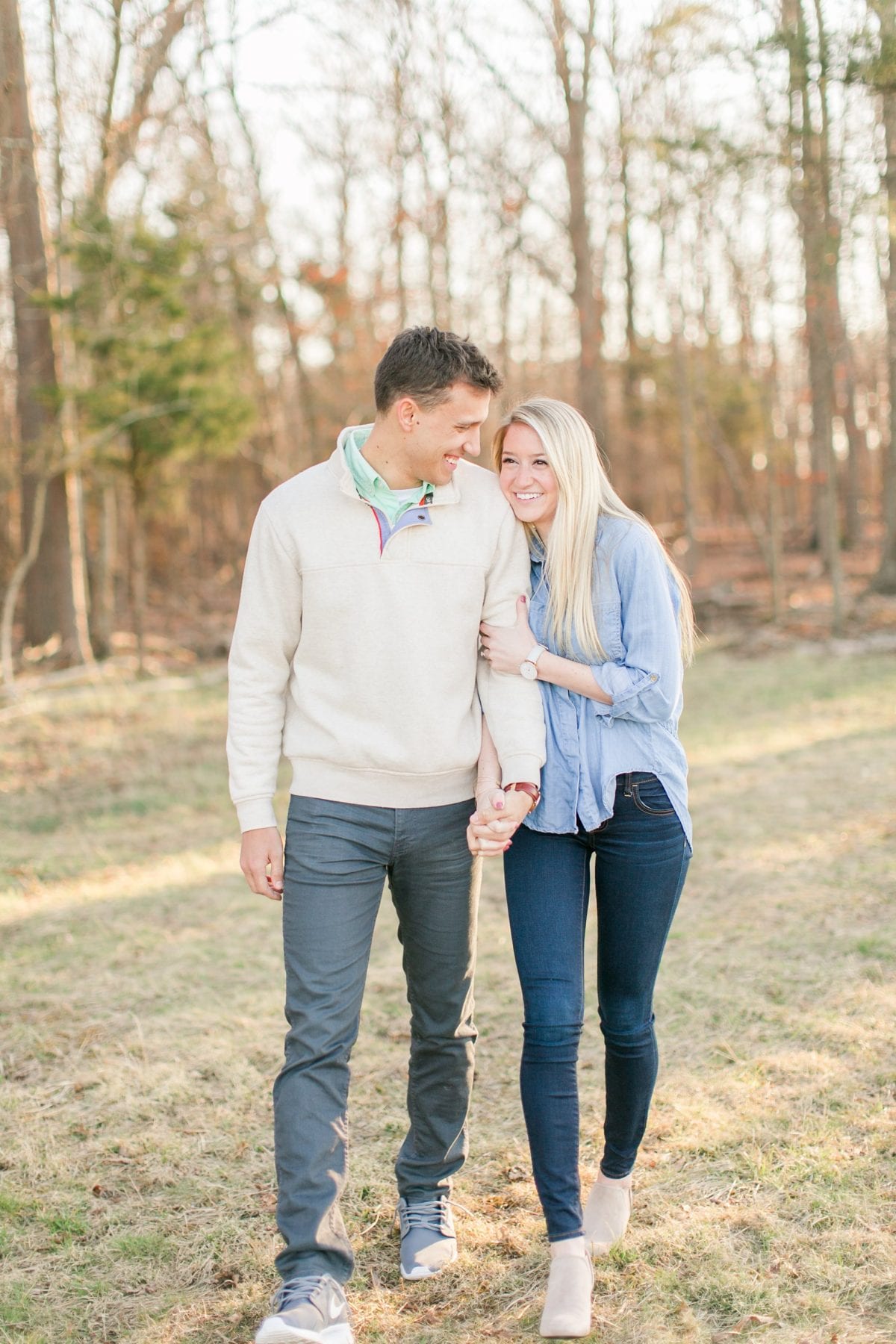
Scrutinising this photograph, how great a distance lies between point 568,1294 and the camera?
231 cm

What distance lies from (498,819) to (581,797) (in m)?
0.18

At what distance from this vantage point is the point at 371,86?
13680 mm

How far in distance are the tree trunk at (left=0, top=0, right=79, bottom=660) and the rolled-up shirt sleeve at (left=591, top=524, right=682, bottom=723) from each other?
32.2 feet

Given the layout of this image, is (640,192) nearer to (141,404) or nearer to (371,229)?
(371,229)

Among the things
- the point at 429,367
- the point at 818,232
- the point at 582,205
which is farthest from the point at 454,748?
the point at 582,205

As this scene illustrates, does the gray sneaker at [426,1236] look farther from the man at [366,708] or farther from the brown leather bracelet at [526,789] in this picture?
the brown leather bracelet at [526,789]

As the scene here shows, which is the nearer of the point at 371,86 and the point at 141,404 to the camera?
the point at 141,404

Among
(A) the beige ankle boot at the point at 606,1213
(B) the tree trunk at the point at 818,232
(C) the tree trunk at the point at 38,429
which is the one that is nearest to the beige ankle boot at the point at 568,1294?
(A) the beige ankle boot at the point at 606,1213

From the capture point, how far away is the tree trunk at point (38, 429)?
39.2 ft

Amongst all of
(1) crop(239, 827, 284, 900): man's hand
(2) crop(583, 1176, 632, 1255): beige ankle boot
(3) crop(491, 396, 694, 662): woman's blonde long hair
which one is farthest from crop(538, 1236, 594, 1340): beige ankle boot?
(3) crop(491, 396, 694, 662): woman's blonde long hair

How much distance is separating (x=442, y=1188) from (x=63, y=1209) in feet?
3.18

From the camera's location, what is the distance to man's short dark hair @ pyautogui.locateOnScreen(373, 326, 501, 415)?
2338 millimetres

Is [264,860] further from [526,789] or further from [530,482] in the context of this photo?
[530,482]

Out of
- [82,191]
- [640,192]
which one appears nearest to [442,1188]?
[82,191]
